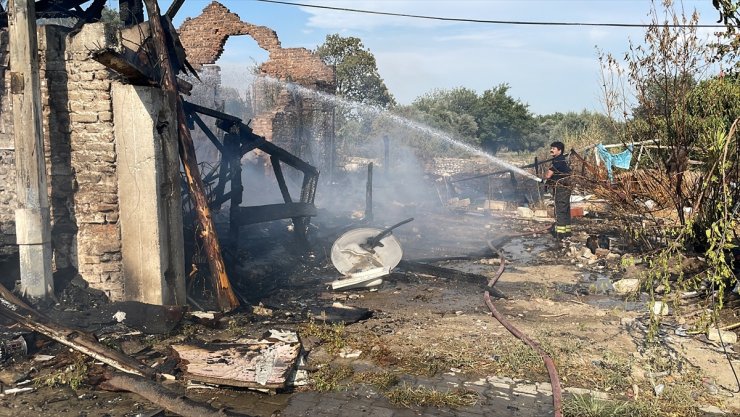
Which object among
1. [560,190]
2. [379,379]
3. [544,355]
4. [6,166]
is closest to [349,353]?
[379,379]

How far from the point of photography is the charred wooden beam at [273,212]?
8695mm

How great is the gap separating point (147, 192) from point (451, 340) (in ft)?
11.8

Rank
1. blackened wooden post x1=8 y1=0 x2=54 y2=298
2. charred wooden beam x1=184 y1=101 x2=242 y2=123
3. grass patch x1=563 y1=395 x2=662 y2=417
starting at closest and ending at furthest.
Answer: grass patch x1=563 y1=395 x2=662 y2=417 → blackened wooden post x1=8 y1=0 x2=54 y2=298 → charred wooden beam x1=184 y1=101 x2=242 y2=123

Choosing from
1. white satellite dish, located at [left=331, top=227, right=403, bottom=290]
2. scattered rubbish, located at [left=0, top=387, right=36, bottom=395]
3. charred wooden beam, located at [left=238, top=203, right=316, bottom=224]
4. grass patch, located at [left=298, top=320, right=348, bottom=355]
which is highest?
charred wooden beam, located at [left=238, top=203, right=316, bottom=224]

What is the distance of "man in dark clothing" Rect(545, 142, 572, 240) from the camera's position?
11352mm

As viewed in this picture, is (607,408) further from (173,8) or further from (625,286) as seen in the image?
(173,8)

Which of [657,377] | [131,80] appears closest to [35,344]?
[131,80]

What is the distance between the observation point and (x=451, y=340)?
5.82 m

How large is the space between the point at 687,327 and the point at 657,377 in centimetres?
151

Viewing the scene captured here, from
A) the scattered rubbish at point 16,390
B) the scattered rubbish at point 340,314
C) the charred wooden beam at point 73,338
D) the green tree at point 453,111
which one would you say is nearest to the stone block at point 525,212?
the scattered rubbish at point 340,314

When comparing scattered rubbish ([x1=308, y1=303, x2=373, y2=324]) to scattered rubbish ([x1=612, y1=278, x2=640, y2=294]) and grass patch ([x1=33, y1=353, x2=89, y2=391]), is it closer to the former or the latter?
grass patch ([x1=33, y1=353, x2=89, y2=391])

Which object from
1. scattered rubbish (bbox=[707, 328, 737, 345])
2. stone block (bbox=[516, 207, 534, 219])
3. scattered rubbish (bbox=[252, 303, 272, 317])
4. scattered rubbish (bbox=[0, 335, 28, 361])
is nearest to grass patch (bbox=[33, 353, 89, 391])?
scattered rubbish (bbox=[0, 335, 28, 361])

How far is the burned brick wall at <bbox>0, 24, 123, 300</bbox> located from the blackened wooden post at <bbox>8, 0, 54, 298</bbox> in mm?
241

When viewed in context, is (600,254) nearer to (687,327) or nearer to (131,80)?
(687,327)
